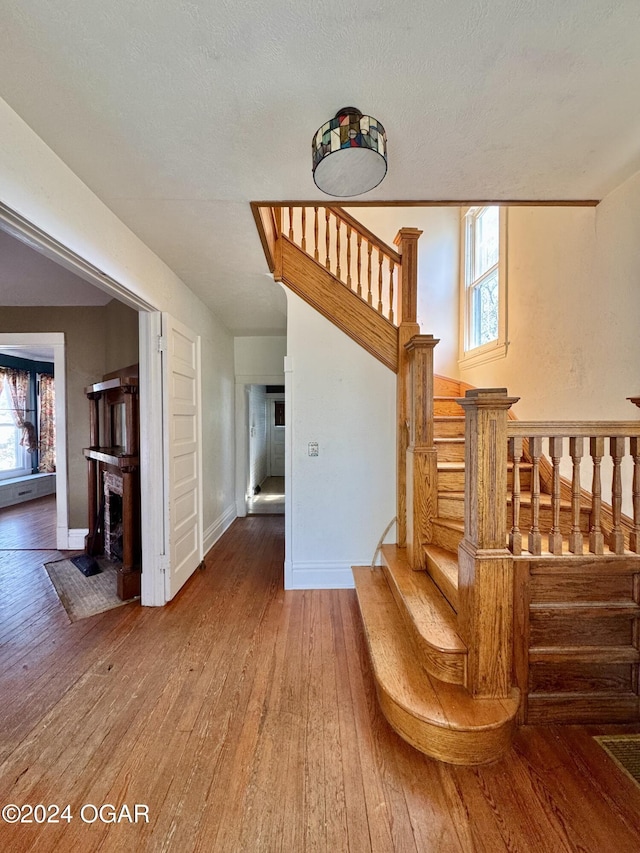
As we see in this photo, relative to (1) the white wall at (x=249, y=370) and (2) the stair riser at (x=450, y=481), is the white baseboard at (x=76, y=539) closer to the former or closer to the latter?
(1) the white wall at (x=249, y=370)

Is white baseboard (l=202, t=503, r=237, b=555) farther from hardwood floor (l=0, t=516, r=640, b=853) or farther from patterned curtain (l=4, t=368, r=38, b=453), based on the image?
patterned curtain (l=4, t=368, r=38, b=453)

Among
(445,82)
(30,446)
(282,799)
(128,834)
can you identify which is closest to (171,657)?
(128,834)

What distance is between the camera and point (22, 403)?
6.33 meters

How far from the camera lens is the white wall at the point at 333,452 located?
2.89 m

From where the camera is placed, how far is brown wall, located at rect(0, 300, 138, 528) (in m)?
3.93

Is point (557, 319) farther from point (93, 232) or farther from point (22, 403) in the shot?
point (22, 403)

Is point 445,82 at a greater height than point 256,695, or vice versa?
point 445,82

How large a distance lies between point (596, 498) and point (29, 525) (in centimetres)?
600

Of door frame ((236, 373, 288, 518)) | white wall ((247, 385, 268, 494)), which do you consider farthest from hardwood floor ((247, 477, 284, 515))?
door frame ((236, 373, 288, 518))

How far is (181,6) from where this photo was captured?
3.40ft

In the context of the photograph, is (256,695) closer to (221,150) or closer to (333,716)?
(333,716)

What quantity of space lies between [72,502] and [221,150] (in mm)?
3811

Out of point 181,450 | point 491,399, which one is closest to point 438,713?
point 491,399

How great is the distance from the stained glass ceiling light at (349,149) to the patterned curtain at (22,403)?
701cm
